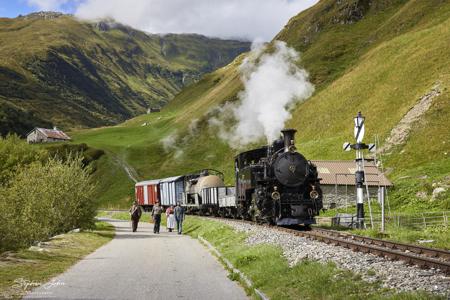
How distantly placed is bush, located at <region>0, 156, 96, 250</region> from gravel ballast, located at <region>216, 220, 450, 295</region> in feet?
41.0

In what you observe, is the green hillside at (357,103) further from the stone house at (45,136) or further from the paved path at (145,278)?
the paved path at (145,278)

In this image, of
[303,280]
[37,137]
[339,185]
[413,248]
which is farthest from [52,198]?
[37,137]

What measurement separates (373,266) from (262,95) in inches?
3761

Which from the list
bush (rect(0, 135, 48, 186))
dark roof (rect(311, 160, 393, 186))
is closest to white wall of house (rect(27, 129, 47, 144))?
bush (rect(0, 135, 48, 186))

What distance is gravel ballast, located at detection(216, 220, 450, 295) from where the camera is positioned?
10309mm

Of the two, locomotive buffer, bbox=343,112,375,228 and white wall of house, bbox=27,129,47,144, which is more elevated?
white wall of house, bbox=27,129,47,144

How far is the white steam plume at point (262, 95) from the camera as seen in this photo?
338ft

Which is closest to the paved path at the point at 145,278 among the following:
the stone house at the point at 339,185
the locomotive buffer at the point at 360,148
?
the locomotive buffer at the point at 360,148

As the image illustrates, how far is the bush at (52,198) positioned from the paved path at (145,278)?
6891 millimetres

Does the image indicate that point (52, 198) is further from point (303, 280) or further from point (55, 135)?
point (55, 135)

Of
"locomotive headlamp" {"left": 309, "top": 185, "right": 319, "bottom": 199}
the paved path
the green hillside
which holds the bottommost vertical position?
the paved path

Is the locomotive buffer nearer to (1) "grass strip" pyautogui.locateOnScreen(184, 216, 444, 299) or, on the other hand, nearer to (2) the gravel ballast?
(2) the gravel ballast

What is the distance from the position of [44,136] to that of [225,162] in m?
74.2

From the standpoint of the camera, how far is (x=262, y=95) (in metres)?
108
